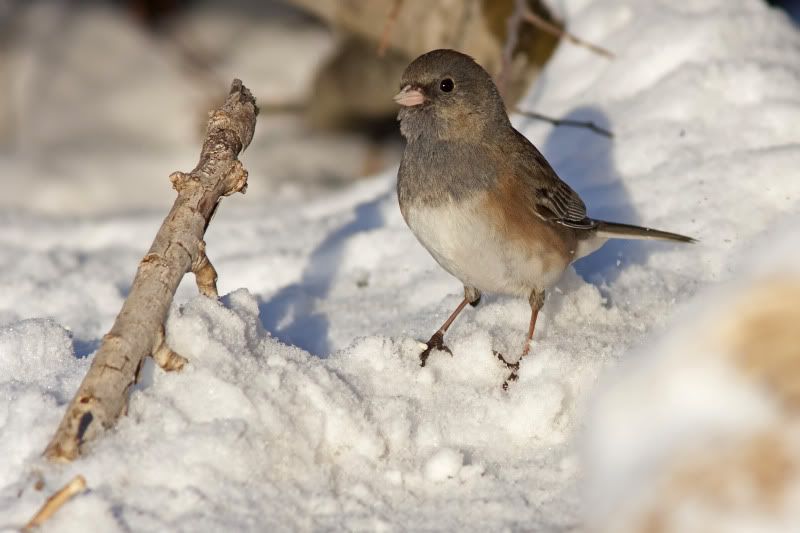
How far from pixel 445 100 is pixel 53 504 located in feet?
5.47

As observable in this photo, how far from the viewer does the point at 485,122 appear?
295cm

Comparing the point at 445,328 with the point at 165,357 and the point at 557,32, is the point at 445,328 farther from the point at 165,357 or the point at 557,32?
the point at 557,32

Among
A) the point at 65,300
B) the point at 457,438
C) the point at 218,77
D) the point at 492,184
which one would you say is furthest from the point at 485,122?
the point at 218,77

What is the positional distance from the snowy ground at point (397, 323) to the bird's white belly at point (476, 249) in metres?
0.15

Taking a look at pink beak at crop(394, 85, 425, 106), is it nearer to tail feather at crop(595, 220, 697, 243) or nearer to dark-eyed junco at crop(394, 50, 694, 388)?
dark-eyed junco at crop(394, 50, 694, 388)

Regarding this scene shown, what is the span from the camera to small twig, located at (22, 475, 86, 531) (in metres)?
1.79

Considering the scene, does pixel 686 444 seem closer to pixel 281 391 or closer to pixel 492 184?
pixel 281 391

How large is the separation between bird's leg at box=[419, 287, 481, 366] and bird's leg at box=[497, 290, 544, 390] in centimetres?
17

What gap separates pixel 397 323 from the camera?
10.2ft

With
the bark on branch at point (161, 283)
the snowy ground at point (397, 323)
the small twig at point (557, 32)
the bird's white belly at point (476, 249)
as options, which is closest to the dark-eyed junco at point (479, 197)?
the bird's white belly at point (476, 249)

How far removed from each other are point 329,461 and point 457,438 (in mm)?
327

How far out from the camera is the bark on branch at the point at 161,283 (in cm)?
197

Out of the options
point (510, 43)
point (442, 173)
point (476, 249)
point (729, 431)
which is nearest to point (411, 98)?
point (442, 173)

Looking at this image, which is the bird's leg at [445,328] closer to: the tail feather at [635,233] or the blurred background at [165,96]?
the tail feather at [635,233]
